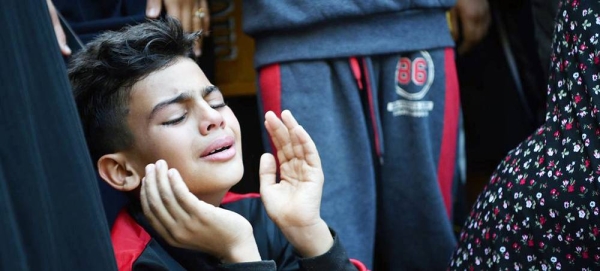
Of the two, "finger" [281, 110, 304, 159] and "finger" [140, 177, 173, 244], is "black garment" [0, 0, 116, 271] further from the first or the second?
"finger" [281, 110, 304, 159]

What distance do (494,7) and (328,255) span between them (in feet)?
3.78

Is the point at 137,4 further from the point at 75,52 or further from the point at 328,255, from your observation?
the point at 328,255

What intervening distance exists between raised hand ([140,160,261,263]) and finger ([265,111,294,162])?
20 centimetres

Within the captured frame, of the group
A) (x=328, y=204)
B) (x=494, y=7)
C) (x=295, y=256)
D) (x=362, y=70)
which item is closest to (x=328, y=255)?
(x=295, y=256)

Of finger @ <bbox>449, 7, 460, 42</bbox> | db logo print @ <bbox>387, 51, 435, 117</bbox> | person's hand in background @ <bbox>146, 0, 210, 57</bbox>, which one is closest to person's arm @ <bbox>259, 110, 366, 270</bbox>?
person's hand in background @ <bbox>146, 0, 210, 57</bbox>

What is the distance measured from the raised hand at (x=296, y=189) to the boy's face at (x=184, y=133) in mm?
73

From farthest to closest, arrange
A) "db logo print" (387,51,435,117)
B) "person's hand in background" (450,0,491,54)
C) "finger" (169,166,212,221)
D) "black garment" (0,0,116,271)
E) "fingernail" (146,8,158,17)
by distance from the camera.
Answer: "person's hand in background" (450,0,491,54) → "db logo print" (387,51,435,117) → "fingernail" (146,8,158,17) → "finger" (169,166,212,221) → "black garment" (0,0,116,271)

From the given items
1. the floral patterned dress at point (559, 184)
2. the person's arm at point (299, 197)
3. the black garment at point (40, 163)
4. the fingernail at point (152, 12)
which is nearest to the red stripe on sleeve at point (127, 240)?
the person's arm at point (299, 197)

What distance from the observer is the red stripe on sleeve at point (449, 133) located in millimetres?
2104

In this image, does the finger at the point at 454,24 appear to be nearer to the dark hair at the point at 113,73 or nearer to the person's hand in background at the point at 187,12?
the person's hand in background at the point at 187,12

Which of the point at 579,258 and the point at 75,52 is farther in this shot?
the point at 75,52

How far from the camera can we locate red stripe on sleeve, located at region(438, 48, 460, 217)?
6.90 ft

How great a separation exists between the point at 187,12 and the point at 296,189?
1.97 ft

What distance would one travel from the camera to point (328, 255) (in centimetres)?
153
